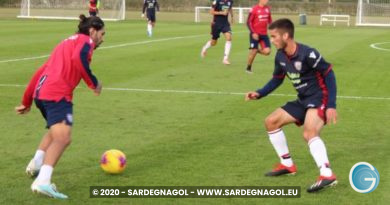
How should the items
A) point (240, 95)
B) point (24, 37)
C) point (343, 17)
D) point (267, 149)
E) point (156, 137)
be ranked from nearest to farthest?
point (267, 149) < point (156, 137) < point (240, 95) < point (24, 37) < point (343, 17)

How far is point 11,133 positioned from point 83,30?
10.4 feet

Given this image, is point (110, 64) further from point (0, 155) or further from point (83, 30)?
point (83, 30)

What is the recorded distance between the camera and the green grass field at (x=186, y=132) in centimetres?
Result: 706

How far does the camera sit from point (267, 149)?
865 centimetres

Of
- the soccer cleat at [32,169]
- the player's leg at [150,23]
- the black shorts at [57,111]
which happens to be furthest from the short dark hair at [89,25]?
the player's leg at [150,23]

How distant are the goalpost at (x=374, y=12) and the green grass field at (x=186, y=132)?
26.7m

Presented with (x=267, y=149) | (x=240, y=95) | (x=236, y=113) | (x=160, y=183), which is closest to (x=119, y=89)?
(x=240, y=95)

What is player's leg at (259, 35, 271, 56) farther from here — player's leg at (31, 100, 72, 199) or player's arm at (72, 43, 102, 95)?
player's leg at (31, 100, 72, 199)

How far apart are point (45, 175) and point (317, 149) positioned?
8.60 feet

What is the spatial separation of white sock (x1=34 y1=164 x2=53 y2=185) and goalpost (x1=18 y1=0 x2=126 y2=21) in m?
41.1

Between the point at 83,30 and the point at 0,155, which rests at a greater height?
the point at 83,30

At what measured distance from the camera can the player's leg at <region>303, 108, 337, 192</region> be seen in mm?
6723

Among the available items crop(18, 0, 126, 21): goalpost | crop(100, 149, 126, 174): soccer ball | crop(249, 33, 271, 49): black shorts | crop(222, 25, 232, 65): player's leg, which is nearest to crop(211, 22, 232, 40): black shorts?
crop(222, 25, 232, 65): player's leg

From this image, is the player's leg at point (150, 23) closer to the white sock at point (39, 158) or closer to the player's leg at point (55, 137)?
the white sock at point (39, 158)
